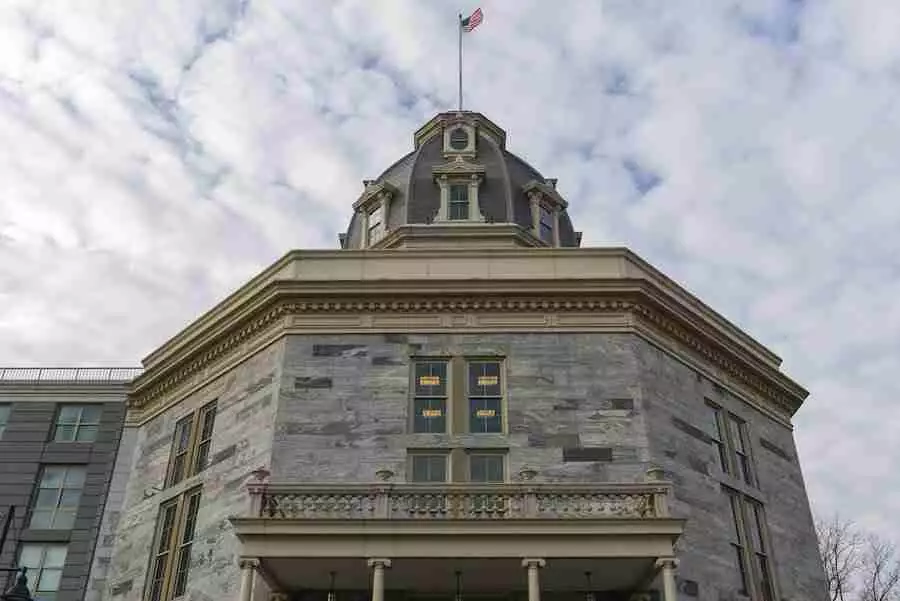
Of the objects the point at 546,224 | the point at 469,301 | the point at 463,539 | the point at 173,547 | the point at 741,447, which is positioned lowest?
the point at 463,539

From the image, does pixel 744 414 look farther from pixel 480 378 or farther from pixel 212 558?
pixel 212 558

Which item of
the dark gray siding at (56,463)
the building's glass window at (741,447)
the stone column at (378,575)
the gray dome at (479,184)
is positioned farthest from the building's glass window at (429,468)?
the dark gray siding at (56,463)

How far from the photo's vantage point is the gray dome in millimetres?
32188

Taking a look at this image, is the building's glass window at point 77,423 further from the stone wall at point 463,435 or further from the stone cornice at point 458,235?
the stone cornice at point 458,235

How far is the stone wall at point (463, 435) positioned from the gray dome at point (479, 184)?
9312 millimetres

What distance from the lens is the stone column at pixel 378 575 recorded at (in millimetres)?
16578

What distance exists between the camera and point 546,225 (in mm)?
33500

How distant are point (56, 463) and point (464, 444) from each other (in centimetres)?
1566

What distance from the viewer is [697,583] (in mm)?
20594

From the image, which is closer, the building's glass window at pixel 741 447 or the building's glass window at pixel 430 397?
the building's glass window at pixel 430 397

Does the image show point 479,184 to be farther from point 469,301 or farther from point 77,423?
point 77,423

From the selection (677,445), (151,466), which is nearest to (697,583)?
(677,445)

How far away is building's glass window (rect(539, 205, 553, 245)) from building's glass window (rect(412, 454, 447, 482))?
44.5ft

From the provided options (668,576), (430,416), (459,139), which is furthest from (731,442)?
(459,139)
